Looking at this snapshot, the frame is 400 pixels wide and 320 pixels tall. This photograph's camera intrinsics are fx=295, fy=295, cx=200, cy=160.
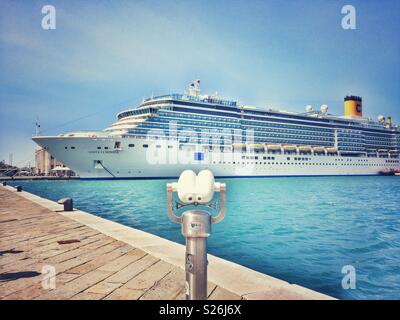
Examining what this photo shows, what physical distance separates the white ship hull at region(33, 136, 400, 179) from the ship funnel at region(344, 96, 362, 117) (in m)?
28.8

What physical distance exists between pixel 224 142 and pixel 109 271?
45147 mm

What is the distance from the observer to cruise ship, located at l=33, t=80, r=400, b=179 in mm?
38625

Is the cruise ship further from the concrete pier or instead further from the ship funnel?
the concrete pier

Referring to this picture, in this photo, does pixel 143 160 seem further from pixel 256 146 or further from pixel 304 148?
pixel 304 148

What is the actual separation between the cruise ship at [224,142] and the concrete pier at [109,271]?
111 feet

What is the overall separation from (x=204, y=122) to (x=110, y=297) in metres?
45.6

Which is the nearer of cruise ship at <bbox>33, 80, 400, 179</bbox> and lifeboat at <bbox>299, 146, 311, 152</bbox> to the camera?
cruise ship at <bbox>33, 80, 400, 179</bbox>

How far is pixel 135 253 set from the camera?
4.46 m

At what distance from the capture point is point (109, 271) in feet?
11.9

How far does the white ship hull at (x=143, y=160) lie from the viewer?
37.6 meters

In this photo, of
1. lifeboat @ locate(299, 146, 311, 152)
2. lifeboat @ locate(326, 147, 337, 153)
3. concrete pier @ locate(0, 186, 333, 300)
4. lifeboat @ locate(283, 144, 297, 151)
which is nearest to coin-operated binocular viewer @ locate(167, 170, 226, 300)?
concrete pier @ locate(0, 186, 333, 300)

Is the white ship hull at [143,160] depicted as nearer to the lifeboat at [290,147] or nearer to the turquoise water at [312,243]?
the lifeboat at [290,147]
